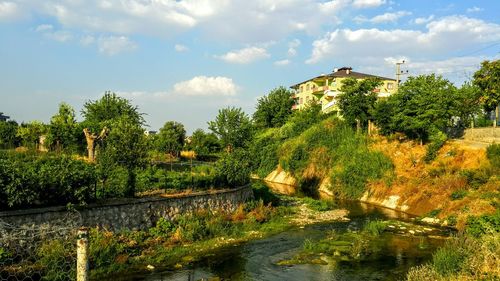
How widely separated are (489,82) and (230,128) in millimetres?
34977

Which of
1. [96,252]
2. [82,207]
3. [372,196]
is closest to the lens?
[96,252]

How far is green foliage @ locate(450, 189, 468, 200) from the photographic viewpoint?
39.6 metres

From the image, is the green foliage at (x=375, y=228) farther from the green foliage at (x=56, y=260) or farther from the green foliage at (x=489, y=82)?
the green foliage at (x=489, y=82)

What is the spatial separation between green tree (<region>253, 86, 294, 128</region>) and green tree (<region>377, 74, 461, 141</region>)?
47.0 meters

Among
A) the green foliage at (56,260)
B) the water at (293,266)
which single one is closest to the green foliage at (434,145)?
the water at (293,266)

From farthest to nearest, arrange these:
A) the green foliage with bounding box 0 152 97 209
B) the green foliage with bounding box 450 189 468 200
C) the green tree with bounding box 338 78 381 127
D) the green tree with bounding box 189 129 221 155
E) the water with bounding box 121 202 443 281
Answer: the green tree with bounding box 189 129 221 155 → the green tree with bounding box 338 78 381 127 → the green foliage with bounding box 450 189 468 200 → the water with bounding box 121 202 443 281 → the green foliage with bounding box 0 152 97 209

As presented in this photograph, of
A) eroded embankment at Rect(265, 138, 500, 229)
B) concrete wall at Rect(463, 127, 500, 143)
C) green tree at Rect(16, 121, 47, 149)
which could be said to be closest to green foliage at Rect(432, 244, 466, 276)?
eroded embankment at Rect(265, 138, 500, 229)

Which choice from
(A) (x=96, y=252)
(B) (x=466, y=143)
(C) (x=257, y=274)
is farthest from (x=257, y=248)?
(B) (x=466, y=143)

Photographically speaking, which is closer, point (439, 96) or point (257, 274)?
point (257, 274)

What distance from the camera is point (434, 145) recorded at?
2004 inches

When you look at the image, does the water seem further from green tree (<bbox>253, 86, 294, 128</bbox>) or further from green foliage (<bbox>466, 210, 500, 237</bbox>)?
green tree (<bbox>253, 86, 294, 128</bbox>)

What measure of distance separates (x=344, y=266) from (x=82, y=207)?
602 inches

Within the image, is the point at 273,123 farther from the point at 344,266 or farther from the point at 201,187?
the point at 344,266

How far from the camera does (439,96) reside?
175 feet
